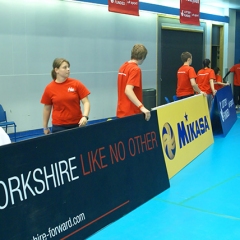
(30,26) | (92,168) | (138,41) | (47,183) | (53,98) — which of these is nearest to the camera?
(47,183)

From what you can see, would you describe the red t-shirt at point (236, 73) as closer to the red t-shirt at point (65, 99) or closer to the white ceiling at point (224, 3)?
the white ceiling at point (224, 3)

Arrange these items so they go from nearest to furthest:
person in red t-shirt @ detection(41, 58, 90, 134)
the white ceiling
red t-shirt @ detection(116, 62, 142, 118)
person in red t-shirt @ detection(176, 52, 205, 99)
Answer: person in red t-shirt @ detection(41, 58, 90, 134) < red t-shirt @ detection(116, 62, 142, 118) < person in red t-shirt @ detection(176, 52, 205, 99) < the white ceiling

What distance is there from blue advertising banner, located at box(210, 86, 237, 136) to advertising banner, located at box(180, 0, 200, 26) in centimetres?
242

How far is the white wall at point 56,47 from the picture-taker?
27.9 feet

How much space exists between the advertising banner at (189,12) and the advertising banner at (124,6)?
199cm

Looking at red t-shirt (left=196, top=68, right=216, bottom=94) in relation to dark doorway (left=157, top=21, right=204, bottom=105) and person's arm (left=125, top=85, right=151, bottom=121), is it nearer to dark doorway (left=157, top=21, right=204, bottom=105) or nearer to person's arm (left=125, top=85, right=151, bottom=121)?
dark doorway (left=157, top=21, right=204, bottom=105)

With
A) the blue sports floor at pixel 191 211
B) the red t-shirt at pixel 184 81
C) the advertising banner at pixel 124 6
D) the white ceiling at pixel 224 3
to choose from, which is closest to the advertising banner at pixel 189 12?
the advertising banner at pixel 124 6

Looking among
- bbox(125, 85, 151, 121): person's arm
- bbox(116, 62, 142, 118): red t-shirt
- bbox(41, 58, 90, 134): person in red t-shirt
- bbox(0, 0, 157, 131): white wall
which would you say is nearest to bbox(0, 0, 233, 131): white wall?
bbox(0, 0, 157, 131): white wall

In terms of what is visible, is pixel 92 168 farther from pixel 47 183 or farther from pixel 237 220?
pixel 237 220

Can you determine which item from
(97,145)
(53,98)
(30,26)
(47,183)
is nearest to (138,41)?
(30,26)

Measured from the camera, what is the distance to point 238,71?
15.1 metres

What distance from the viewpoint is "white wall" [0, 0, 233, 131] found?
27.9 ft

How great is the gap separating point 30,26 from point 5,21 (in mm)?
705

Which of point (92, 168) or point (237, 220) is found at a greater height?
point (92, 168)
